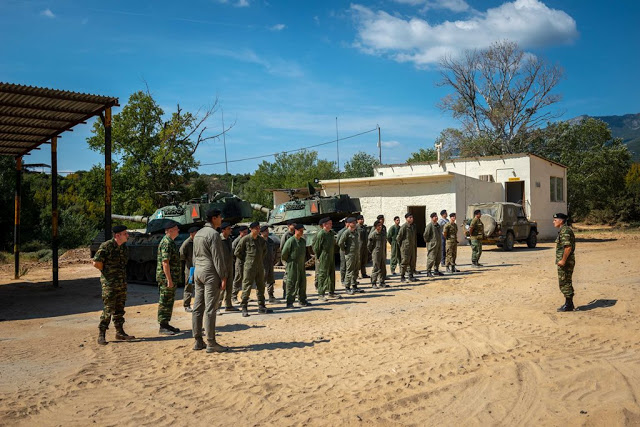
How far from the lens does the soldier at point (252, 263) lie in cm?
955

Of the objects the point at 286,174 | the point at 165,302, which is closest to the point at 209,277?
the point at 165,302

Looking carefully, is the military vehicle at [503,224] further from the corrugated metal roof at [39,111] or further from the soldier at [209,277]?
the soldier at [209,277]

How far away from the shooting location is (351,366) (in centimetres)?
628

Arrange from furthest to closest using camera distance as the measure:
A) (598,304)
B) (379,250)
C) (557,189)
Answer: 1. (557,189)
2. (379,250)
3. (598,304)

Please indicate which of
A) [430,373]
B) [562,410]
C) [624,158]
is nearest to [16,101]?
[430,373]

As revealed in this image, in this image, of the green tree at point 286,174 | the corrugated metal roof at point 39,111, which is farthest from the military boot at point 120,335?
the green tree at point 286,174

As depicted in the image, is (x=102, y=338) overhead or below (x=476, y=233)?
below

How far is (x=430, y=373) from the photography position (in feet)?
19.6

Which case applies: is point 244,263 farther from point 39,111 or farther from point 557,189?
point 557,189

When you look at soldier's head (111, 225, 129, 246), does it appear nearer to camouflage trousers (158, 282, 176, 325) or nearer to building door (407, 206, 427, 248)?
camouflage trousers (158, 282, 176, 325)

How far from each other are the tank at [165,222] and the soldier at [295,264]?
18.0 ft

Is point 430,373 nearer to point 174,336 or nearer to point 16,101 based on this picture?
point 174,336

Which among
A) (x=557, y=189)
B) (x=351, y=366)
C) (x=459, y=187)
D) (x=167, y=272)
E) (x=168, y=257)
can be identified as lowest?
(x=351, y=366)

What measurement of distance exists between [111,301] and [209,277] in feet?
5.93
